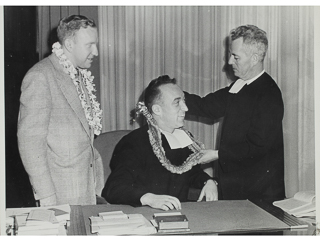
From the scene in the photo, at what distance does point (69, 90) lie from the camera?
228 cm

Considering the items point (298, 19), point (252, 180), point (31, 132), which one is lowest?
point (252, 180)

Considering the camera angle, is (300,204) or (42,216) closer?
(42,216)

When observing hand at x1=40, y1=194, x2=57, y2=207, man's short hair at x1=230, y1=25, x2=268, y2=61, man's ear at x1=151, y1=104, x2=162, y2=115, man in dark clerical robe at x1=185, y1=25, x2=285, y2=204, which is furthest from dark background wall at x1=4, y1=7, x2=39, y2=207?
man's short hair at x1=230, y1=25, x2=268, y2=61

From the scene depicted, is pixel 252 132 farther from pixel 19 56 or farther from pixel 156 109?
pixel 19 56

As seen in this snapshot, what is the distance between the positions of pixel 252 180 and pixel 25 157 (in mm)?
1664

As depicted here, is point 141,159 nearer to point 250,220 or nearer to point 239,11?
point 250,220

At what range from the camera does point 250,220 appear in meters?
1.77

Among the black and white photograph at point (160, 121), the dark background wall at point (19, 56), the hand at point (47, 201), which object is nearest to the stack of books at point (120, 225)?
the black and white photograph at point (160, 121)

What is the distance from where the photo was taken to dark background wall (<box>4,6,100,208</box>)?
2598mm

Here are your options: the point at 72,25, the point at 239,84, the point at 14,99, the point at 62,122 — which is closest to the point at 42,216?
the point at 62,122

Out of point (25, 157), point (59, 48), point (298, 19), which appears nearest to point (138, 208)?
point (25, 157)

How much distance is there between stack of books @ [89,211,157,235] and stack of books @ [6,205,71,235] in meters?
0.14

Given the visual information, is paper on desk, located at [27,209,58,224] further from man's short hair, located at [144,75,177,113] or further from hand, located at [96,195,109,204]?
man's short hair, located at [144,75,177,113]

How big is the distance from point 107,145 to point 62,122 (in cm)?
64
